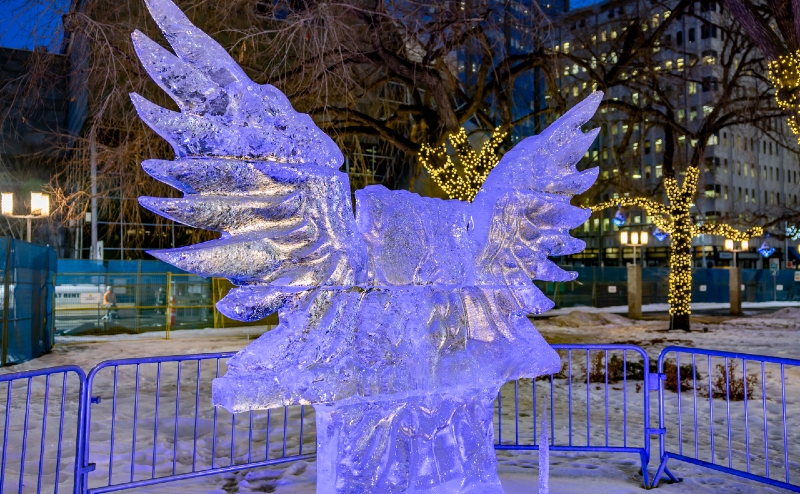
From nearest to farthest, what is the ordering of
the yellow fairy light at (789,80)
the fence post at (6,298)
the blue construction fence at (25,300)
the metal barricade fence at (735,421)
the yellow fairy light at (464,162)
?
the metal barricade fence at (735,421), the yellow fairy light at (789,80), the fence post at (6,298), the blue construction fence at (25,300), the yellow fairy light at (464,162)

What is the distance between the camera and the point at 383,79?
39.7ft

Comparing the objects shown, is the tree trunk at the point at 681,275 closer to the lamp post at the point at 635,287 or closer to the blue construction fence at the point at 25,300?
the lamp post at the point at 635,287

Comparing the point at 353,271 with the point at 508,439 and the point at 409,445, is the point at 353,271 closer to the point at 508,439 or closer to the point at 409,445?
the point at 409,445

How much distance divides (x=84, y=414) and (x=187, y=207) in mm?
2415

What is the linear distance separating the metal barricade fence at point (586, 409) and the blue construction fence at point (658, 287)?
16.1 meters

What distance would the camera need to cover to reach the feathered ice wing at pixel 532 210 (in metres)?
3.61

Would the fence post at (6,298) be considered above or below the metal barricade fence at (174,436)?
above

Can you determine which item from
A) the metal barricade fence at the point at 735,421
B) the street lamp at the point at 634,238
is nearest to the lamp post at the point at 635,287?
the street lamp at the point at 634,238

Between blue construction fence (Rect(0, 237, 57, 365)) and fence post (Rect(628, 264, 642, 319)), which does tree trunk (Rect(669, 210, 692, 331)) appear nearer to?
fence post (Rect(628, 264, 642, 319))

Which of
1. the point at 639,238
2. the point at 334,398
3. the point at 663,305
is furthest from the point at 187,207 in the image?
the point at 663,305

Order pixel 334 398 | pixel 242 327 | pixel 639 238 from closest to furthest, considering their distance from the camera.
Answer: pixel 334 398 → pixel 242 327 → pixel 639 238

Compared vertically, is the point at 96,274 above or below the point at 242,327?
above

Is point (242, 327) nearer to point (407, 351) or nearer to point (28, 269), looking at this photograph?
point (28, 269)

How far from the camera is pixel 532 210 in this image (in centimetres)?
371
